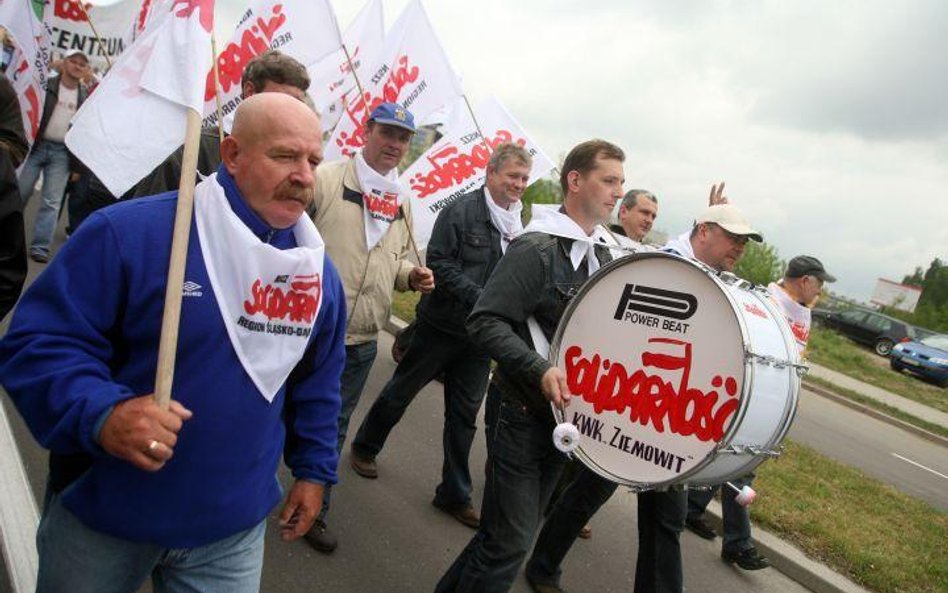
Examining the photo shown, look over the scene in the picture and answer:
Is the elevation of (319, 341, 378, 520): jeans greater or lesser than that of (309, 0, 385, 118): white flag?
lesser

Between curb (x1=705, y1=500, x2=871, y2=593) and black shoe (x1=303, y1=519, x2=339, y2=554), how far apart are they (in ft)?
9.16

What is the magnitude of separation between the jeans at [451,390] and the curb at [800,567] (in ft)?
6.55

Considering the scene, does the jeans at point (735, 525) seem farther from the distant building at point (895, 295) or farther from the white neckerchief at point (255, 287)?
the distant building at point (895, 295)

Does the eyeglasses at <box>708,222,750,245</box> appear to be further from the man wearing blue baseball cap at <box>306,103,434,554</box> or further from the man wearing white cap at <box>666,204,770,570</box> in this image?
the man wearing blue baseball cap at <box>306,103,434,554</box>

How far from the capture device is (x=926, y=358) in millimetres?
21469

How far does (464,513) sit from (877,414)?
39.2 ft

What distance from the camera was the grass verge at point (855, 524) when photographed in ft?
15.3

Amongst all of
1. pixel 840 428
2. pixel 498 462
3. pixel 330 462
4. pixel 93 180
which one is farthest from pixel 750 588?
pixel 840 428

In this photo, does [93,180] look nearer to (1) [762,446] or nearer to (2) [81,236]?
(2) [81,236]

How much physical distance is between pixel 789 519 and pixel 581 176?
338 cm

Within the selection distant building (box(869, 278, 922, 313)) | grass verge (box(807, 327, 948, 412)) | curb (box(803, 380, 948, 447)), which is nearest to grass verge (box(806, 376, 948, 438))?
curb (box(803, 380, 948, 447))

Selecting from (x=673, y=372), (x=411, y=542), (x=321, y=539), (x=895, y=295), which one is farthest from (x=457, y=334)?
(x=895, y=295)

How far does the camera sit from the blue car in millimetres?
21094

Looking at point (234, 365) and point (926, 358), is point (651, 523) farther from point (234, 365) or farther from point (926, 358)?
point (926, 358)
